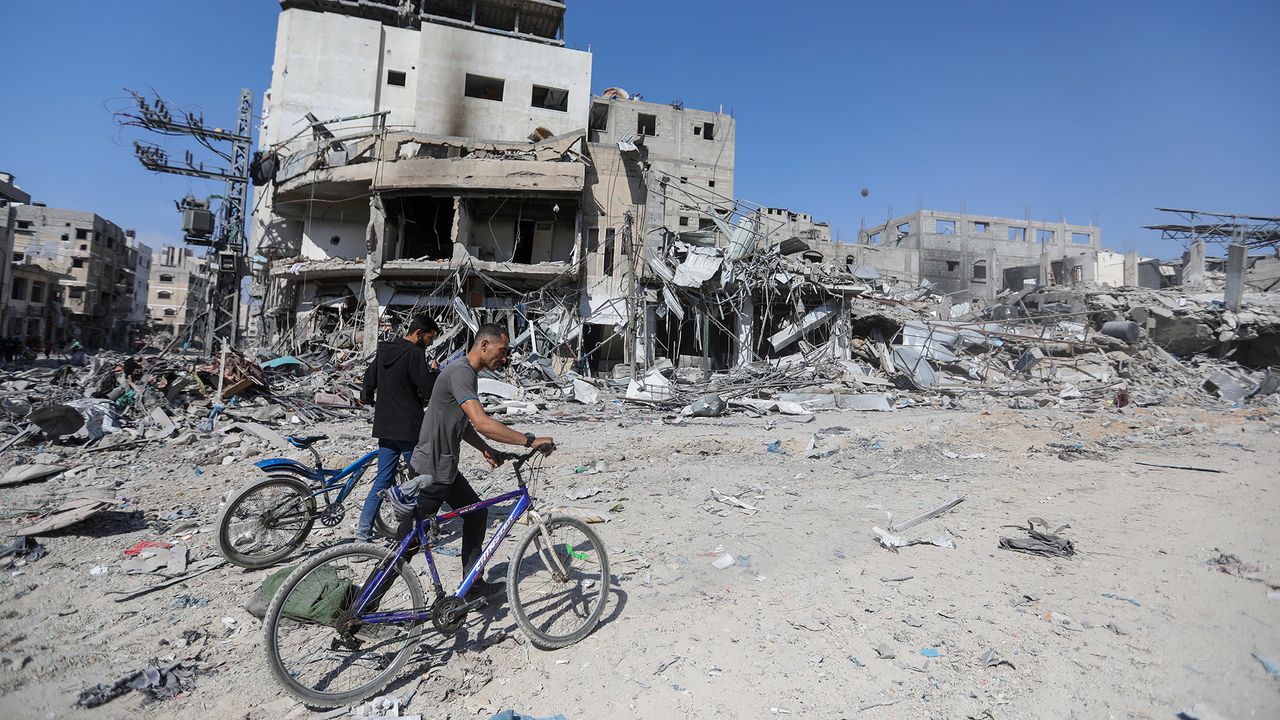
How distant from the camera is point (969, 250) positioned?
41.4m

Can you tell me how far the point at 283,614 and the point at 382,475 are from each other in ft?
5.04

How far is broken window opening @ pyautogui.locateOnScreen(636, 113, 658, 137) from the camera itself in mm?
34969

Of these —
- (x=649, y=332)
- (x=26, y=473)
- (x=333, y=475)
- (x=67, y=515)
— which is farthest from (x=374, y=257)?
(x=333, y=475)

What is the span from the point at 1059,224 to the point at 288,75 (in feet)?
170

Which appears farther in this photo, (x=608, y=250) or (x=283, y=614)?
(x=608, y=250)

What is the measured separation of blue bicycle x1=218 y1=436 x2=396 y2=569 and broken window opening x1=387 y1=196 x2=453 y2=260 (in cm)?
1589

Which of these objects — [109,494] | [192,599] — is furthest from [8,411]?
[192,599]

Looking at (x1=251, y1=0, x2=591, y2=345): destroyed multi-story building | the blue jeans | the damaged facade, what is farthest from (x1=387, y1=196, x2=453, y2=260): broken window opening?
the damaged facade

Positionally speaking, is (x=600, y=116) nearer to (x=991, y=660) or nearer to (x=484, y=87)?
(x=484, y=87)

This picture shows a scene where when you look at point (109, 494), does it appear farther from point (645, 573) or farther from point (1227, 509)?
point (1227, 509)

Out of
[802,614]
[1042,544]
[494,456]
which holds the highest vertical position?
[494,456]

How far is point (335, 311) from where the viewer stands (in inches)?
764

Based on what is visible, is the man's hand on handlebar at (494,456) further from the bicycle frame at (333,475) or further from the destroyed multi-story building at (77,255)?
the destroyed multi-story building at (77,255)

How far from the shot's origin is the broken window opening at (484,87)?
79.5 feet
